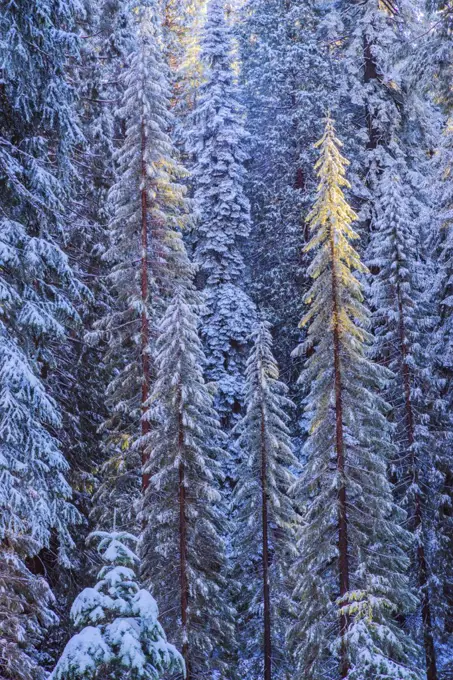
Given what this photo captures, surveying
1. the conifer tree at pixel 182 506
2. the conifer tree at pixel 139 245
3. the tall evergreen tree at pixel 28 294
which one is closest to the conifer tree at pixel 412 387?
the conifer tree at pixel 182 506

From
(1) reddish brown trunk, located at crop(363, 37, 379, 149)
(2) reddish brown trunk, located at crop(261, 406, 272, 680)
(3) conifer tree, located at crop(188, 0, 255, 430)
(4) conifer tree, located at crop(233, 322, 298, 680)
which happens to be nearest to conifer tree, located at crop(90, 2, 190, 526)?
(4) conifer tree, located at crop(233, 322, 298, 680)

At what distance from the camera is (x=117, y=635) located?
4.97 metres

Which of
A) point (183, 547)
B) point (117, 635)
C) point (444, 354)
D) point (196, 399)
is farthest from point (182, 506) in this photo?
point (117, 635)

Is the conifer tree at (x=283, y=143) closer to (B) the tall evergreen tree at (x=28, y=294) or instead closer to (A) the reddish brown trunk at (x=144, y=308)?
(A) the reddish brown trunk at (x=144, y=308)

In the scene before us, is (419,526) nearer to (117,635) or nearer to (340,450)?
(340,450)

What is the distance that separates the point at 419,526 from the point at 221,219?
15091 mm

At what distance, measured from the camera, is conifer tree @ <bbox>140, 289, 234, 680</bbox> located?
14195mm

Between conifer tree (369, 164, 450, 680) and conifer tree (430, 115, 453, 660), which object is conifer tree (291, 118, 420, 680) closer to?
conifer tree (430, 115, 453, 660)

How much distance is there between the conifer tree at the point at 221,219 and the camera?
24.0m

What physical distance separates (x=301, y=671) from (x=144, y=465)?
248 inches

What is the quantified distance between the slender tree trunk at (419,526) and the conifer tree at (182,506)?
6.41m

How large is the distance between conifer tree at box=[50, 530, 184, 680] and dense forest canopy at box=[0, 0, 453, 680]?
34 centimetres

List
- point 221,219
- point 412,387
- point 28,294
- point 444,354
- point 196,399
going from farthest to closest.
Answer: point 221,219
point 412,387
point 444,354
point 196,399
point 28,294

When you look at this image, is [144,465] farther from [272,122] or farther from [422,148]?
[422,148]
